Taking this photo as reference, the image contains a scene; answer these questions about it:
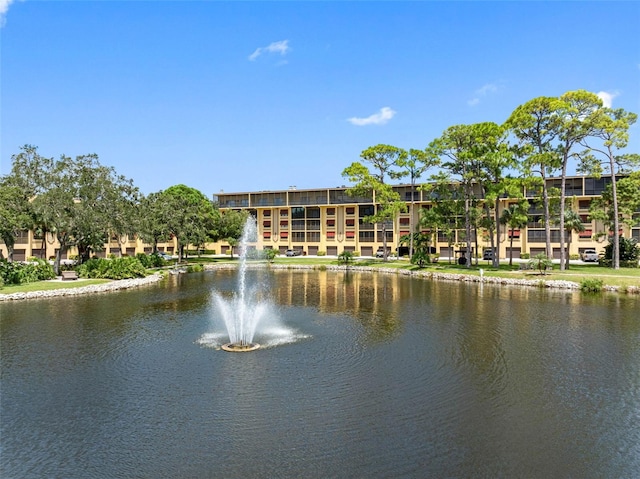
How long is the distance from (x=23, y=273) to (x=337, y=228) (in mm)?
62763

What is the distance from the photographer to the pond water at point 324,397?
11562 millimetres

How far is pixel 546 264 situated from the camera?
52.1 meters

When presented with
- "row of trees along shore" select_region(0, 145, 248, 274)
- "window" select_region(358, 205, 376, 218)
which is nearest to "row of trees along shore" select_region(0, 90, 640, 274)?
"row of trees along shore" select_region(0, 145, 248, 274)

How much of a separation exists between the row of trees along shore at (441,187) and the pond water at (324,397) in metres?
19.5

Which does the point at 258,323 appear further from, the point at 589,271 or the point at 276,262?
the point at 276,262

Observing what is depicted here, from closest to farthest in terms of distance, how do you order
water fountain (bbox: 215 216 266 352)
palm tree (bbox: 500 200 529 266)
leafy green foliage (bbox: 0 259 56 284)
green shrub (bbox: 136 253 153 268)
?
water fountain (bbox: 215 216 266 352) < leafy green foliage (bbox: 0 259 56 284) < palm tree (bbox: 500 200 529 266) < green shrub (bbox: 136 253 153 268)

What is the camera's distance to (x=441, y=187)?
6438 cm

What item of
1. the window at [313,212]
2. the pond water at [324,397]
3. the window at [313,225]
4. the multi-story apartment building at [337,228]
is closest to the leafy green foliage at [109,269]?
the pond water at [324,397]

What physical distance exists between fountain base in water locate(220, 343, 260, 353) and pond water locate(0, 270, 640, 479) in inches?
19.0

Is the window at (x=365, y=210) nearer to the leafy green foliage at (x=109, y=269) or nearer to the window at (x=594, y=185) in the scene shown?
the window at (x=594, y=185)

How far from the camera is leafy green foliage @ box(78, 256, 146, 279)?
4841 cm

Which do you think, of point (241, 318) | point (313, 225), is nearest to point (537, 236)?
point (313, 225)

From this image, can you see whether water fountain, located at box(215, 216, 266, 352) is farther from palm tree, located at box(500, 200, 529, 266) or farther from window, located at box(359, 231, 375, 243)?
window, located at box(359, 231, 375, 243)

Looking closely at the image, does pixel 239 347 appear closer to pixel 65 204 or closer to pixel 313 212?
pixel 65 204
